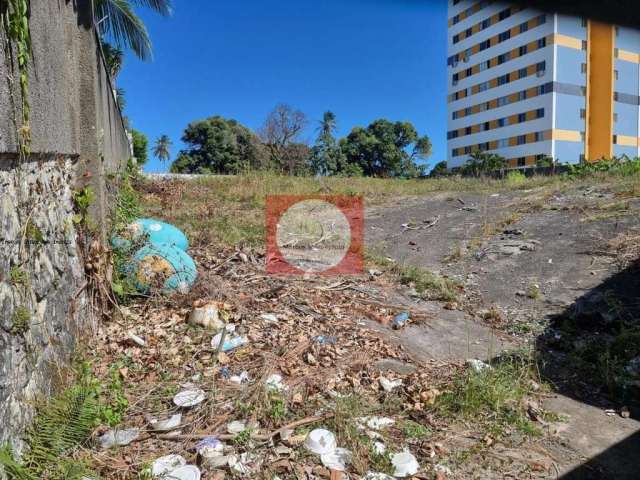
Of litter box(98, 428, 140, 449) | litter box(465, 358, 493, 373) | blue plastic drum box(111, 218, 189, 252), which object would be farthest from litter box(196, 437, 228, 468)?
blue plastic drum box(111, 218, 189, 252)

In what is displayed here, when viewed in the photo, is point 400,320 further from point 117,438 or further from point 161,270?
point 117,438

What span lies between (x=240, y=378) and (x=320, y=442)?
71cm

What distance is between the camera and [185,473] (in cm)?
174

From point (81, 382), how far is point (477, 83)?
41.6 metres

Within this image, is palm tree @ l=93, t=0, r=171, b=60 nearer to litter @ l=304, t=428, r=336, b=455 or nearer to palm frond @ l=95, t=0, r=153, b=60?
palm frond @ l=95, t=0, r=153, b=60

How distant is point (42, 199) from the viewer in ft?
6.98

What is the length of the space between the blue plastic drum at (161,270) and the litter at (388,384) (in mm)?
1802

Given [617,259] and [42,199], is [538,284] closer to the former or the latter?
[617,259]

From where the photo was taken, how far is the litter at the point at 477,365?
8.76 ft

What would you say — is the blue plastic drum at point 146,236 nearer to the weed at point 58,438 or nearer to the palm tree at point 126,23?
the weed at point 58,438

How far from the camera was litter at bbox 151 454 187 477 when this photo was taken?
1.75 m

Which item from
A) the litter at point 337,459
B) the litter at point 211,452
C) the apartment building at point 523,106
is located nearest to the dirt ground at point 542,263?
the litter at point 337,459

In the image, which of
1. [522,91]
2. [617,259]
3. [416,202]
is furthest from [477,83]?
[617,259]

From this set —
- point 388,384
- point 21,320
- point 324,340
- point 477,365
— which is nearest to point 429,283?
point 477,365
